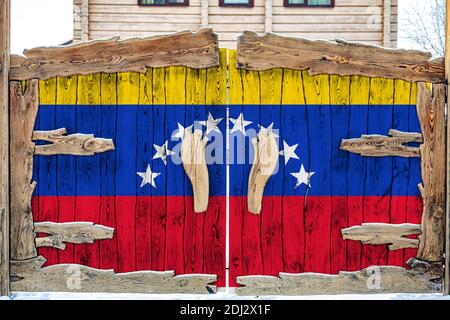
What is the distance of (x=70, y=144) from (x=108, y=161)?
14.6 inches

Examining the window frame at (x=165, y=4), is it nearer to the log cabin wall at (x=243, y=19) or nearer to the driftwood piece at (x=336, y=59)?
the log cabin wall at (x=243, y=19)

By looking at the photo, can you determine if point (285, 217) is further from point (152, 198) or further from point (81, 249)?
point (81, 249)

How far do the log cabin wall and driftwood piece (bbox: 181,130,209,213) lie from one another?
242 inches

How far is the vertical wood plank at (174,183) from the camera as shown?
485 cm

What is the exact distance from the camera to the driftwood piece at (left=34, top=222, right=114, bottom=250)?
4875 mm

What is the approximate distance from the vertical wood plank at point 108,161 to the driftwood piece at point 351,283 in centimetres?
130

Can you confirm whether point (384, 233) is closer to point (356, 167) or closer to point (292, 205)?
point (356, 167)

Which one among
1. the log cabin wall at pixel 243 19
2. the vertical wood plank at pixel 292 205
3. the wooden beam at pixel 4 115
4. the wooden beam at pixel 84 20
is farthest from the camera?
the log cabin wall at pixel 243 19

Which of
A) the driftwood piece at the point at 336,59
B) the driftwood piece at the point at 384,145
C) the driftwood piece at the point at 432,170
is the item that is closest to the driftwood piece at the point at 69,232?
the driftwood piece at the point at 336,59

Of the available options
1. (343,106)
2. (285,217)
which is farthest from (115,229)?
(343,106)

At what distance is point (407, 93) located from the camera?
15.9 feet

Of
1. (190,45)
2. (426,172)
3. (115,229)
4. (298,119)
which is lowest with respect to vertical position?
(115,229)

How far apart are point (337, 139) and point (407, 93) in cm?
74

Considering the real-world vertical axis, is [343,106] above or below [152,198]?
above
